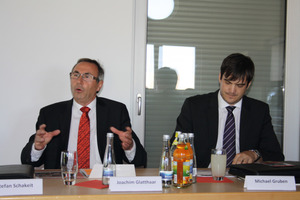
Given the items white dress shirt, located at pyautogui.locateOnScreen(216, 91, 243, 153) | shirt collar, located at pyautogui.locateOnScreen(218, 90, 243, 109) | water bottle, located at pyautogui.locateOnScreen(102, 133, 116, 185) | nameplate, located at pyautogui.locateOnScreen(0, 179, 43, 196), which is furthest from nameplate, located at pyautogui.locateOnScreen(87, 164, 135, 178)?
shirt collar, located at pyautogui.locateOnScreen(218, 90, 243, 109)

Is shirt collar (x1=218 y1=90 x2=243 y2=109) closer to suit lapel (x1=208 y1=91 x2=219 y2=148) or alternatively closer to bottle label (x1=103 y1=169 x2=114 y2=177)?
suit lapel (x1=208 y1=91 x2=219 y2=148)

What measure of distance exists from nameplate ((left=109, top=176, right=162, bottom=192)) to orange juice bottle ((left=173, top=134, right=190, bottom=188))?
0.11 m

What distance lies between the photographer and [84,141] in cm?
237

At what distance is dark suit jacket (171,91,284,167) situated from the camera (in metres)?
2.37

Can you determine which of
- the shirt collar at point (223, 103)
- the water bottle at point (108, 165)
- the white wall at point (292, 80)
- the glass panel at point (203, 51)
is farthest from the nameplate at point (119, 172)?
the white wall at point (292, 80)

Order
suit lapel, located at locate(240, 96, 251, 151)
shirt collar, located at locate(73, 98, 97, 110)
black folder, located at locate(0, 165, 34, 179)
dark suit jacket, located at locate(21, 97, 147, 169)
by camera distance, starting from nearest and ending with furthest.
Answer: black folder, located at locate(0, 165, 34, 179) < dark suit jacket, located at locate(21, 97, 147, 169) < suit lapel, located at locate(240, 96, 251, 151) < shirt collar, located at locate(73, 98, 97, 110)

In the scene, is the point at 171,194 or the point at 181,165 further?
the point at 181,165

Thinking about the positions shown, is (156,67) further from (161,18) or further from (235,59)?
(235,59)

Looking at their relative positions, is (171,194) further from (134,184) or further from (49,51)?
(49,51)

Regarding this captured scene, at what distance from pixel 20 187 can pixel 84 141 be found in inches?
43.6

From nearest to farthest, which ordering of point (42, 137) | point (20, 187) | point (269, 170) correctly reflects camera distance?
point (20, 187)
point (269, 170)
point (42, 137)

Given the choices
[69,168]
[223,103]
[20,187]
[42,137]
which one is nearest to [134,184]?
[69,168]

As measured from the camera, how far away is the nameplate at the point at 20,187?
1249 mm

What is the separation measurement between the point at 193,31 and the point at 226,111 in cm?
108
